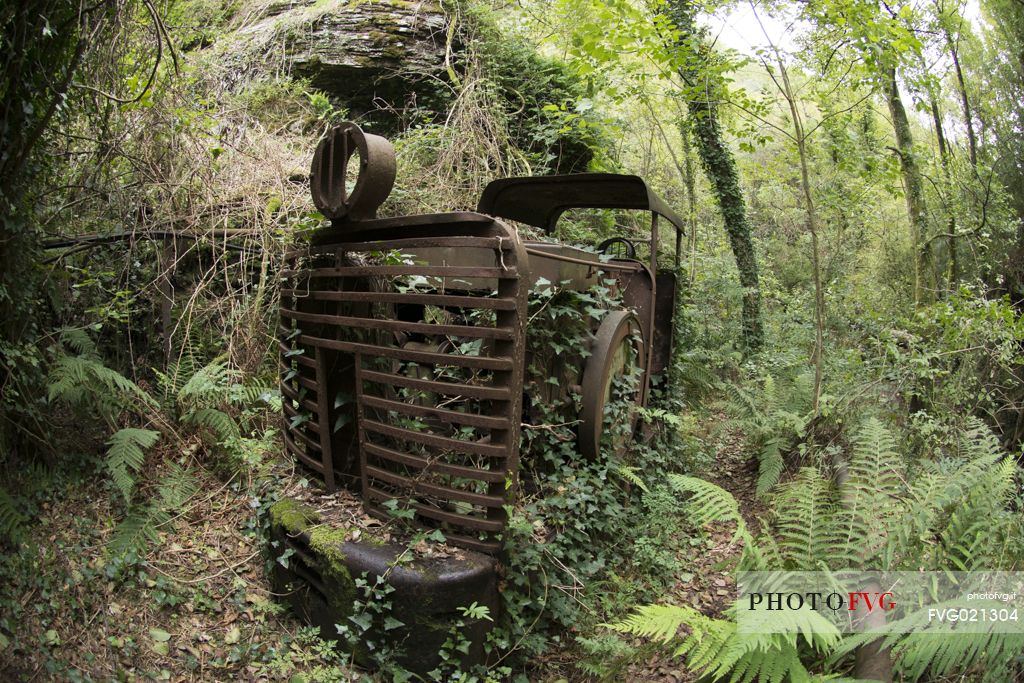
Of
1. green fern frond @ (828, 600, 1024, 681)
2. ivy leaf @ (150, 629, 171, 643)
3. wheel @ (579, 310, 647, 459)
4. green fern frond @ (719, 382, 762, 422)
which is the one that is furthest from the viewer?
green fern frond @ (719, 382, 762, 422)

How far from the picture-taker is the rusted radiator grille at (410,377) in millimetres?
2990

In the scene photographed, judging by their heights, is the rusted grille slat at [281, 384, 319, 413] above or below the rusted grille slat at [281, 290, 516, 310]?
below

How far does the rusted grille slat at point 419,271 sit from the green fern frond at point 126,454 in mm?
1591

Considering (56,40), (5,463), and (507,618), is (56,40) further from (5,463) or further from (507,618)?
(507,618)

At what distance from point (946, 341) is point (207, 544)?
678cm

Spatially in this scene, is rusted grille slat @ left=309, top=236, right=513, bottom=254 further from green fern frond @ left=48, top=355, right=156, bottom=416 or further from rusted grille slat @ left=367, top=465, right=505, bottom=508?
green fern frond @ left=48, top=355, right=156, bottom=416

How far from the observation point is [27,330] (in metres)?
3.67

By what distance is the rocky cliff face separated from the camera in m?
9.30

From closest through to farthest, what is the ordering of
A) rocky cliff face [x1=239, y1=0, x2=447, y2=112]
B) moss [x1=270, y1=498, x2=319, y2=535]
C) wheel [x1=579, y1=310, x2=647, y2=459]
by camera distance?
moss [x1=270, y1=498, x2=319, y2=535], wheel [x1=579, y1=310, x2=647, y2=459], rocky cliff face [x1=239, y1=0, x2=447, y2=112]

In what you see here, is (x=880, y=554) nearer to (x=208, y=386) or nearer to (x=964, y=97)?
(x=208, y=386)

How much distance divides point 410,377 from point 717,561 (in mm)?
3079

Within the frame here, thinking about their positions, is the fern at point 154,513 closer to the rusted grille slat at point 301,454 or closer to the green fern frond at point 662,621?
the rusted grille slat at point 301,454

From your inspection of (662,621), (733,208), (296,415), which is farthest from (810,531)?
(733,208)

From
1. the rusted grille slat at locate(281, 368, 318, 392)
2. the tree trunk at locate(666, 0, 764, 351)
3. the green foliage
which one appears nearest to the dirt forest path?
the green foliage
